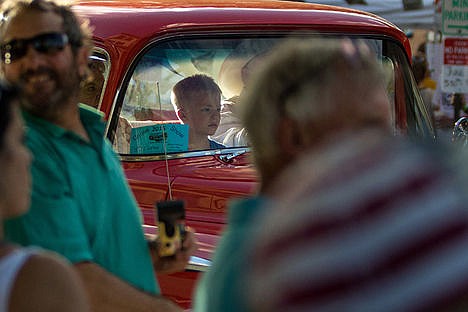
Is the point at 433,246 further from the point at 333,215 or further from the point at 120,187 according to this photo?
the point at 120,187

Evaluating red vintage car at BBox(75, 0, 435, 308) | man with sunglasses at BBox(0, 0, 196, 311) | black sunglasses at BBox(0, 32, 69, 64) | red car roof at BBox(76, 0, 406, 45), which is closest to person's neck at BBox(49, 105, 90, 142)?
man with sunglasses at BBox(0, 0, 196, 311)

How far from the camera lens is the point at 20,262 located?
1616mm

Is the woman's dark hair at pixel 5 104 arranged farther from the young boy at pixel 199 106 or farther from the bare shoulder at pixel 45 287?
the young boy at pixel 199 106

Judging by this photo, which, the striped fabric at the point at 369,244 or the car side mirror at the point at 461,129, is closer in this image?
the striped fabric at the point at 369,244

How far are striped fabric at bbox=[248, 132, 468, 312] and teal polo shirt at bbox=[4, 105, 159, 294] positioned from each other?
1.00 m

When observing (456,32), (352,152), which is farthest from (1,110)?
(456,32)

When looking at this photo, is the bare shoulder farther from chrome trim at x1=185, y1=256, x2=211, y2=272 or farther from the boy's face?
the boy's face

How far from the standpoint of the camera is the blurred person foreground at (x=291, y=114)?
1479mm

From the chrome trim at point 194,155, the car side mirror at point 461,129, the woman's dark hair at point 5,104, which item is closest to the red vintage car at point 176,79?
the chrome trim at point 194,155

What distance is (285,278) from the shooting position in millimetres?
1237

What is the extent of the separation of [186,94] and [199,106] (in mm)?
77

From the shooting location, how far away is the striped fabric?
1.23 meters

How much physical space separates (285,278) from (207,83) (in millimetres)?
2883

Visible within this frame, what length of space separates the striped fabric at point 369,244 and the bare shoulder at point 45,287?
1.60ft
